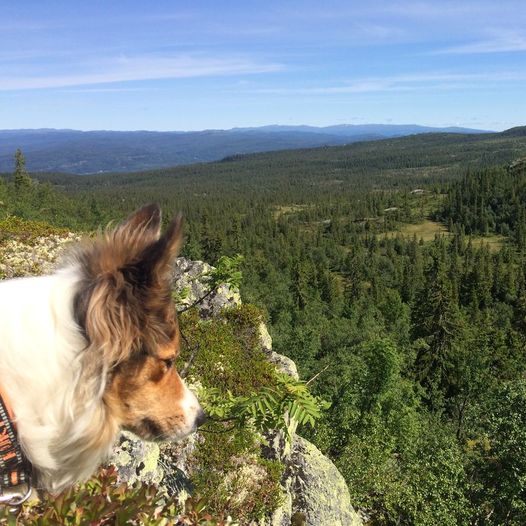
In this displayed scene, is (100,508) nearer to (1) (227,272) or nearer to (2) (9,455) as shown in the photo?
(2) (9,455)

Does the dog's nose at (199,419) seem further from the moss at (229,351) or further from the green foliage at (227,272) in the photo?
the moss at (229,351)

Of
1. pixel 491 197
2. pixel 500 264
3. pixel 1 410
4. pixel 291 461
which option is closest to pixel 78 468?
pixel 1 410

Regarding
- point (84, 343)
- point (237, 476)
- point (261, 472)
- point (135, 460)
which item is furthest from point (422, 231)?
point (84, 343)

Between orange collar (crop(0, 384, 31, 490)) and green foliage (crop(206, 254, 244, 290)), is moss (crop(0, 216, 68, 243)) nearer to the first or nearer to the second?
green foliage (crop(206, 254, 244, 290))

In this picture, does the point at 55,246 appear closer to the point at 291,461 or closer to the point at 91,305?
the point at 291,461

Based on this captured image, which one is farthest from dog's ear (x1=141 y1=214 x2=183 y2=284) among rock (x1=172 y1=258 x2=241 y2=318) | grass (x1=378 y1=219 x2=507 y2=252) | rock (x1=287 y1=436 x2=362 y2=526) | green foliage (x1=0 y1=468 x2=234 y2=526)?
grass (x1=378 y1=219 x2=507 y2=252)

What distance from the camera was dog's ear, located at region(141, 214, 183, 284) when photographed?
2.35 metres

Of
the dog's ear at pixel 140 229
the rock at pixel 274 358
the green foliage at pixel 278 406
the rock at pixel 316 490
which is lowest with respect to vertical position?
the rock at pixel 316 490

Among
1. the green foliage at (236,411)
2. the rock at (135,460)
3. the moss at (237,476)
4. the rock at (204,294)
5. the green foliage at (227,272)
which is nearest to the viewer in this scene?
the green foliage at (236,411)

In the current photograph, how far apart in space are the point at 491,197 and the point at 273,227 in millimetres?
80688

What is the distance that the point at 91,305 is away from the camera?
234 centimetres

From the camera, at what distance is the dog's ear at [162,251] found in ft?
7.70

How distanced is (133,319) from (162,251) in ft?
1.31

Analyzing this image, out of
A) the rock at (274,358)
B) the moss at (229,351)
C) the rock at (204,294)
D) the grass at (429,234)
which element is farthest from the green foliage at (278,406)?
the grass at (429,234)
